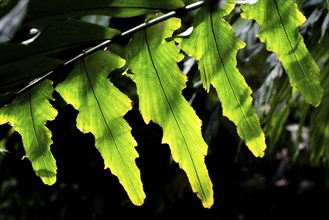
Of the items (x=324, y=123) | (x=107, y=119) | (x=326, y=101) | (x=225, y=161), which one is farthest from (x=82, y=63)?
(x=225, y=161)

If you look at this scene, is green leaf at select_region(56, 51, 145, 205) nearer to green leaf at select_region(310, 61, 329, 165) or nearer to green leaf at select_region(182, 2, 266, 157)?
green leaf at select_region(182, 2, 266, 157)

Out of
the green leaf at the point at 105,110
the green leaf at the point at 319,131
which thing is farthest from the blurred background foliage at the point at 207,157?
the green leaf at the point at 105,110

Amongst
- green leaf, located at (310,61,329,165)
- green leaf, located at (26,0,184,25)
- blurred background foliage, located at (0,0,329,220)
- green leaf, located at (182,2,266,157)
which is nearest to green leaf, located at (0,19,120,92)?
green leaf, located at (26,0,184,25)

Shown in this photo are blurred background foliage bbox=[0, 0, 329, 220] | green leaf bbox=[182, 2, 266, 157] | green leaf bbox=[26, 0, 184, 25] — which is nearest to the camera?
green leaf bbox=[26, 0, 184, 25]

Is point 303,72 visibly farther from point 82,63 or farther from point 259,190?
point 259,190

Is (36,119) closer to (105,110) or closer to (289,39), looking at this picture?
(105,110)

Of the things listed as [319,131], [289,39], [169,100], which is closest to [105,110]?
[169,100]

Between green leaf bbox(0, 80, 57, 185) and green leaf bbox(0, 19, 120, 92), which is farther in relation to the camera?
green leaf bbox(0, 80, 57, 185)
